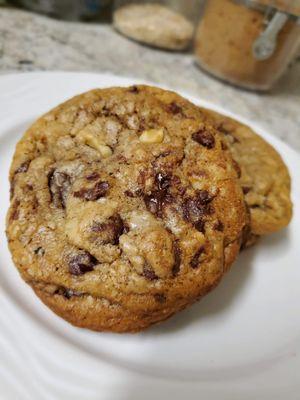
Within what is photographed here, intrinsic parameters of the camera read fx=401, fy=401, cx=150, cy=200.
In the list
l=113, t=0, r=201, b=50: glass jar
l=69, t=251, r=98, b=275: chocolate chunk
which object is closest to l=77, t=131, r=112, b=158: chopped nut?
l=69, t=251, r=98, b=275: chocolate chunk

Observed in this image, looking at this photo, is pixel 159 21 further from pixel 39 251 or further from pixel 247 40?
pixel 39 251

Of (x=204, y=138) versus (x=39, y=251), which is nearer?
(x=39, y=251)

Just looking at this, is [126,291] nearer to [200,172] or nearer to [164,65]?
[200,172]

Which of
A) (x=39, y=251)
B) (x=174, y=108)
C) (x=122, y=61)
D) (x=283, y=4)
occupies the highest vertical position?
(x=283, y=4)

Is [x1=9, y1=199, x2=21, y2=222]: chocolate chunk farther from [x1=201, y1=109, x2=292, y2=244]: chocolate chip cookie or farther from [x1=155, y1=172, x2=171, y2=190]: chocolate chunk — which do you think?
[x1=201, y1=109, x2=292, y2=244]: chocolate chip cookie

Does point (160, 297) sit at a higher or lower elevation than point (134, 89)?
lower

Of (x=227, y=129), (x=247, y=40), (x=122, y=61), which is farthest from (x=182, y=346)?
(x=122, y=61)

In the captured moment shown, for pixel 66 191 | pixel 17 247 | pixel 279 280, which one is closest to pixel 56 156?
pixel 66 191
